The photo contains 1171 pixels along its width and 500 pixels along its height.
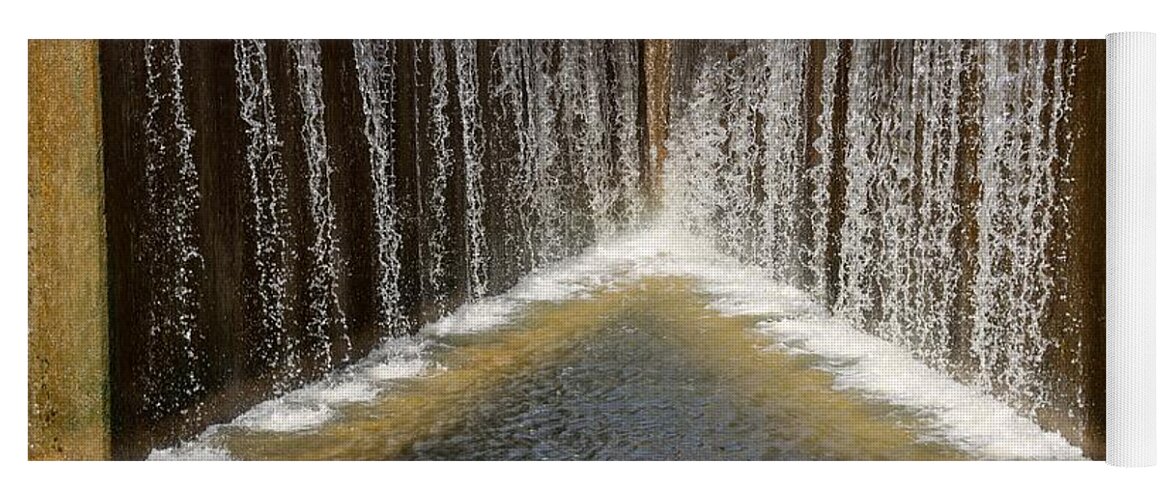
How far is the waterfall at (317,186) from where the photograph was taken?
4.24 m

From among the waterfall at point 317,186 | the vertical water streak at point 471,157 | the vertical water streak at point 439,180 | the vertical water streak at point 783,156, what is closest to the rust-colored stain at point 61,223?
the waterfall at point 317,186

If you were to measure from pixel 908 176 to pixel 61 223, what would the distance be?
2.73 m

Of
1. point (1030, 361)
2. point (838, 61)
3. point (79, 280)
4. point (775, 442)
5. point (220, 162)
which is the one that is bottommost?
point (775, 442)

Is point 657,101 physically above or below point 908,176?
above

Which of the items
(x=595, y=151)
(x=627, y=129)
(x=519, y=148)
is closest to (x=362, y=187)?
(x=519, y=148)

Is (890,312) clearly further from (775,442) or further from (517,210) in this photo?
(517,210)

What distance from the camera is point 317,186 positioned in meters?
4.28

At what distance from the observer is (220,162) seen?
4211 mm

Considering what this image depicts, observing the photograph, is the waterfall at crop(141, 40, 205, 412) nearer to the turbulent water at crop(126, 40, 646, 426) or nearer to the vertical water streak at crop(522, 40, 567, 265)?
the turbulent water at crop(126, 40, 646, 426)

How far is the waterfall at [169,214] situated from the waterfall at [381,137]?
0.56 meters

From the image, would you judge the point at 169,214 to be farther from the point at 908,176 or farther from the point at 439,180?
the point at 908,176

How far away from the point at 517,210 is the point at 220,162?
0.98 meters

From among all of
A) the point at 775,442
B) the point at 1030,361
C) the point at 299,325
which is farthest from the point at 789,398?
the point at 299,325

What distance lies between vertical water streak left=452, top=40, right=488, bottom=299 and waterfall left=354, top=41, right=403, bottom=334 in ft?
0.76
